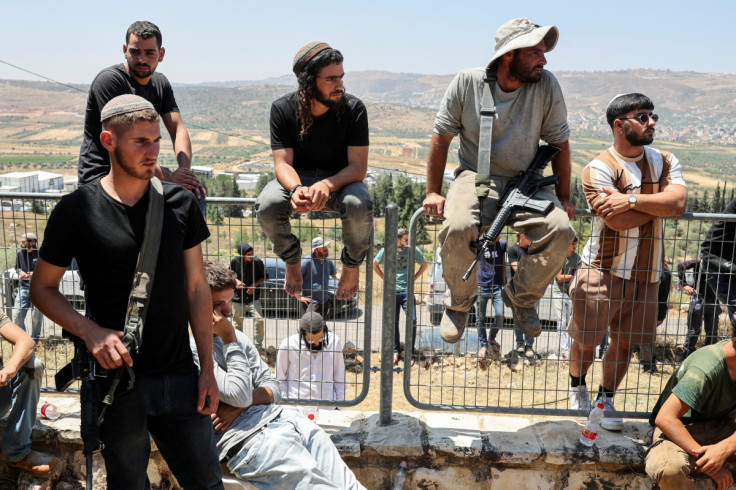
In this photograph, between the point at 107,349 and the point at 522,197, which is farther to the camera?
the point at 522,197

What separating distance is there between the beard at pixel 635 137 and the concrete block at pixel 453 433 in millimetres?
2288

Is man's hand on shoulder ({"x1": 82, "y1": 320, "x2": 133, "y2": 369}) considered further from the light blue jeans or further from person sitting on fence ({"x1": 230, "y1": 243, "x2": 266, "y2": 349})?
person sitting on fence ({"x1": 230, "y1": 243, "x2": 266, "y2": 349})

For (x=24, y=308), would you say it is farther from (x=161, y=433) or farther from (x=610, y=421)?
(x=610, y=421)

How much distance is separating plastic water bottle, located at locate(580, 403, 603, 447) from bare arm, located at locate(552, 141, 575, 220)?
1382 mm

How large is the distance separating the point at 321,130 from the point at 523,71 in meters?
1.38

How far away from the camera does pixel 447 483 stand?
4355 millimetres

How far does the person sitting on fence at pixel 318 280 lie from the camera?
429cm

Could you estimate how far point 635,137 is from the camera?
14.1 feet

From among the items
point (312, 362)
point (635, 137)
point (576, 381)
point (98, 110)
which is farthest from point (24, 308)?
point (635, 137)

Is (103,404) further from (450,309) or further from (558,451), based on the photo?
(558,451)

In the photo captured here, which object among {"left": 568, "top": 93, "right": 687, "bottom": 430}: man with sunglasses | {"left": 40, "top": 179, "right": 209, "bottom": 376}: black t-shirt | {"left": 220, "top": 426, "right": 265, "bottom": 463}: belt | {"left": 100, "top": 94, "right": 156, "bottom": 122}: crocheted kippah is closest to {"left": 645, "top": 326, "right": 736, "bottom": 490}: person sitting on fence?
{"left": 568, "top": 93, "right": 687, "bottom": 430}: man with sunglasses

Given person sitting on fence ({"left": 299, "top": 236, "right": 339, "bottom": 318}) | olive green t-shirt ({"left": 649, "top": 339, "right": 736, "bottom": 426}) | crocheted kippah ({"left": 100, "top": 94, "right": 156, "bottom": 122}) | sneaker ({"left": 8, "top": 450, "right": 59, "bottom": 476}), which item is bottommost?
sneaker ({"left": 8, "top": 450, "right": 59, "bottom": 476})

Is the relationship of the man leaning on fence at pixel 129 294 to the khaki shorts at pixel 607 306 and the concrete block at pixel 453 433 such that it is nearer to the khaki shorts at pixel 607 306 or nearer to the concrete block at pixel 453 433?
the concrete block at pixel 453 433

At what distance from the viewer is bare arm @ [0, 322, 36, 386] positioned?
3.91 m
